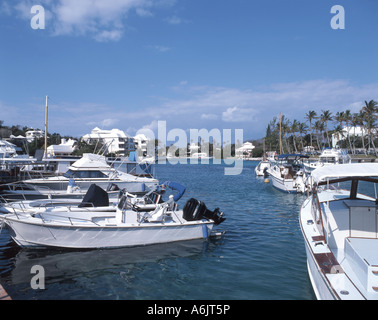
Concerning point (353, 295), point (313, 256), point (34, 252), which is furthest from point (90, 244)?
point (353, 295)

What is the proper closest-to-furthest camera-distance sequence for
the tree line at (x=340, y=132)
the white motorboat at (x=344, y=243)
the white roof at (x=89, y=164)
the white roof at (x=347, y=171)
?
the white motorboat at (x=344, y=243) < the white roof at (x=347, y=171) < the white roof at (x=89, y=164) < the tree line at (x=340, y=132)

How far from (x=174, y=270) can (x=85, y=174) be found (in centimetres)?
1576

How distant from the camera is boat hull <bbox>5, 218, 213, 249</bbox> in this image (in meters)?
10.8

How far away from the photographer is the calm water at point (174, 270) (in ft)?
27.2

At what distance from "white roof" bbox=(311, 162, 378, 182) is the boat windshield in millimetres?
18843

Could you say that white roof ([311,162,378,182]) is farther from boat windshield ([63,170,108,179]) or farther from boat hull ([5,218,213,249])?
boat windshield ([63,170,108,179])

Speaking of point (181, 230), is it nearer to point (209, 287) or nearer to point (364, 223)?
point (209, 287)

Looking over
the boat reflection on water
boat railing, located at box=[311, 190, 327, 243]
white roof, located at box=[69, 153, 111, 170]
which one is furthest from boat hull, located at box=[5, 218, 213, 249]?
white roof, located at box=[69, 153, 111, 170]

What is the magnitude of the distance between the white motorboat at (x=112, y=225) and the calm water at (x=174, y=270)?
0.36 meters

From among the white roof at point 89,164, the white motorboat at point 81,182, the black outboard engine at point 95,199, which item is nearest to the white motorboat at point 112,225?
the black outboard engine at point 95,199

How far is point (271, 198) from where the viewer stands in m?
25.7

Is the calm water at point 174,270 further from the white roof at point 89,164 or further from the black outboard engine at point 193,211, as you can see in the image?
the white roof at point 89,164

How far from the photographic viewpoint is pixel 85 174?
23547mm
